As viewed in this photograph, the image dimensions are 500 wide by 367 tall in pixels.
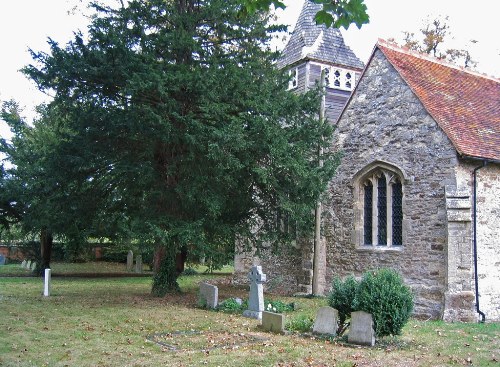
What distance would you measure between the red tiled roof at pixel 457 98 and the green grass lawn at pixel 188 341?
16.2 feet

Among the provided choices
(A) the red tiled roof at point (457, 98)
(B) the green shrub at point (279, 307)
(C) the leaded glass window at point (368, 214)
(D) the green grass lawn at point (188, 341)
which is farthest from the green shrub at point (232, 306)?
(A) the red tiled roof at point (457, 98)

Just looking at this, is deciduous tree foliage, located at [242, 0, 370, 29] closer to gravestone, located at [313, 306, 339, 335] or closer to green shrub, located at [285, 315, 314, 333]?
gravestone, located at [313, 306, 339, 335]

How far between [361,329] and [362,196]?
311 inches

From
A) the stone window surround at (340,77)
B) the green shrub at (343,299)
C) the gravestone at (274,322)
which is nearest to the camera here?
the green shrub at (343,299)

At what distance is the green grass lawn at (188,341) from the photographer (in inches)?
321

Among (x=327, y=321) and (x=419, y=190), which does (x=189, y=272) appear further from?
(x=327, y=321)

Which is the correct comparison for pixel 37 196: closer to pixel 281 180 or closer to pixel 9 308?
pixel 9 308

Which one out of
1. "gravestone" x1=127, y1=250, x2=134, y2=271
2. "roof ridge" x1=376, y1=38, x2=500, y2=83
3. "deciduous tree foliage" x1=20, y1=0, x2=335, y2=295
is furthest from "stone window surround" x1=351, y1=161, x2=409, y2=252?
"gravestone" x1=127, y1=250, x2=134, y2=271

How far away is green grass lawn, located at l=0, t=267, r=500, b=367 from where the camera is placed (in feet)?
26.8

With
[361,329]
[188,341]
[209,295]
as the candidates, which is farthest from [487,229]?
[188,341]

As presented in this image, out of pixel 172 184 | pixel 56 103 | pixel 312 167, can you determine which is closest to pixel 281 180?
pixel 312 167

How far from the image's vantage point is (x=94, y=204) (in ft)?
51.7

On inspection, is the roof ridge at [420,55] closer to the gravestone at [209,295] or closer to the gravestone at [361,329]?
the gravestone at [209,295]

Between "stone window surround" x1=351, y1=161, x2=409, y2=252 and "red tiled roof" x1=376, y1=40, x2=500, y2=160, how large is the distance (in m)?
1.96
